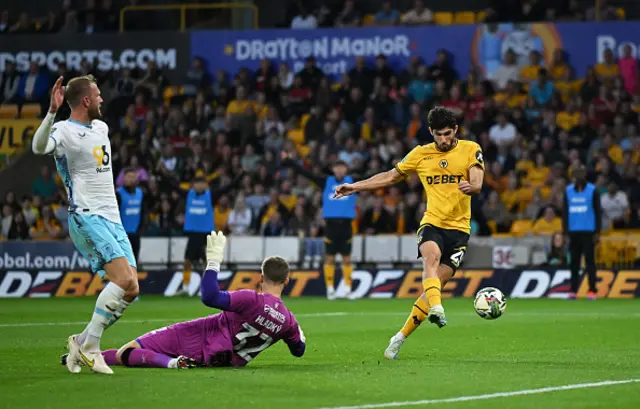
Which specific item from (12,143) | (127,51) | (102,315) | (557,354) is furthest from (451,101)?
(102,315)

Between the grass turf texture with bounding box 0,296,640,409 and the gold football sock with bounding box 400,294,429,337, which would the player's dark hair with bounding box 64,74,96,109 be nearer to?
the grass turf texture with bounding box 0,296,640,409

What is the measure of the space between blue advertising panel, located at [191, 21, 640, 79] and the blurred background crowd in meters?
0.30

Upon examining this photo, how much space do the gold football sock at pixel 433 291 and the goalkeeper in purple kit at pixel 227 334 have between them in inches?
58.6

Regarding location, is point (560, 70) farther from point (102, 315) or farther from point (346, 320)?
point (102, 315)

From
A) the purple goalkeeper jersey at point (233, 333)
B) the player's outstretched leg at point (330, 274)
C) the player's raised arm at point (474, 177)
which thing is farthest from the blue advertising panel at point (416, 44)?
the purple goalkeeper jersey at point (233, 333)

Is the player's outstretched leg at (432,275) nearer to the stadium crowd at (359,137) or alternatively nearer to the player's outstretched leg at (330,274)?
the player's outstretched leg at (330,274)

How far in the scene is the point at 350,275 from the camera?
77.7ft

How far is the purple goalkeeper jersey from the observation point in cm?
989

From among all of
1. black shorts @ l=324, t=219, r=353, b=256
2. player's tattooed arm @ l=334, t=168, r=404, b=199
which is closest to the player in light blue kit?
player's tattooed arm @ l=334, t=168, r=404, b=199

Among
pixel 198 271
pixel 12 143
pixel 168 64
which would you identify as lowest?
pixel 198 271

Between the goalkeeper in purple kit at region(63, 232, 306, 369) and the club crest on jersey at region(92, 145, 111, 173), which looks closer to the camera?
the goalkeeper in purple kit at region(63, 232, 306, 369)

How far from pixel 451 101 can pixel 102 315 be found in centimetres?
2079

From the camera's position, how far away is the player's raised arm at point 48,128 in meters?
9.43

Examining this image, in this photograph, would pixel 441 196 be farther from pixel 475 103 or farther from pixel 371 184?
pixel 475 103
